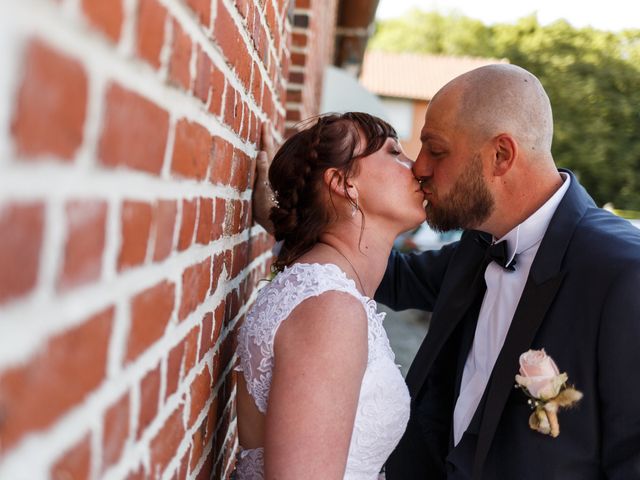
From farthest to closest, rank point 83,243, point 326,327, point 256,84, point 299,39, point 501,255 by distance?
point 299,39, point 501,255, point 256,84, point 326,327, point 83,243

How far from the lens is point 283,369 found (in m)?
1.65

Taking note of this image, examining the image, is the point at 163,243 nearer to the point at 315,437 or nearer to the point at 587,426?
the point at 315,437

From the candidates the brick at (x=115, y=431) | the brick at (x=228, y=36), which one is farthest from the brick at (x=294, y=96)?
the brick at (x=115, y=431)

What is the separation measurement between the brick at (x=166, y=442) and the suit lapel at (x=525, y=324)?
1.46 m

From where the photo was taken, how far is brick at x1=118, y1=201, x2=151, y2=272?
0.82 meters

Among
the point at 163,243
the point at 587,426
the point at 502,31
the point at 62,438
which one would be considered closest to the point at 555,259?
the point at 587,426

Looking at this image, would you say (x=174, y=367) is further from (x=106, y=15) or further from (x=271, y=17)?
(x=271, y=17)

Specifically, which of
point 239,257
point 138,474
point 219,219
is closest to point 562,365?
point 239,257

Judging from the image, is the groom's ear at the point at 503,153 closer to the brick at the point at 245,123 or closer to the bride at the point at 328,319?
the bride at the point at 328,319

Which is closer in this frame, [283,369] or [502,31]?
[283,369]

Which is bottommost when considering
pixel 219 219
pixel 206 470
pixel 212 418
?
pixel 206 470

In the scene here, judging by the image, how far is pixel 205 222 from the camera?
136 cm

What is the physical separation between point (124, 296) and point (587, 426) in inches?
74.2

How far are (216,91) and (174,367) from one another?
0.57 metres
